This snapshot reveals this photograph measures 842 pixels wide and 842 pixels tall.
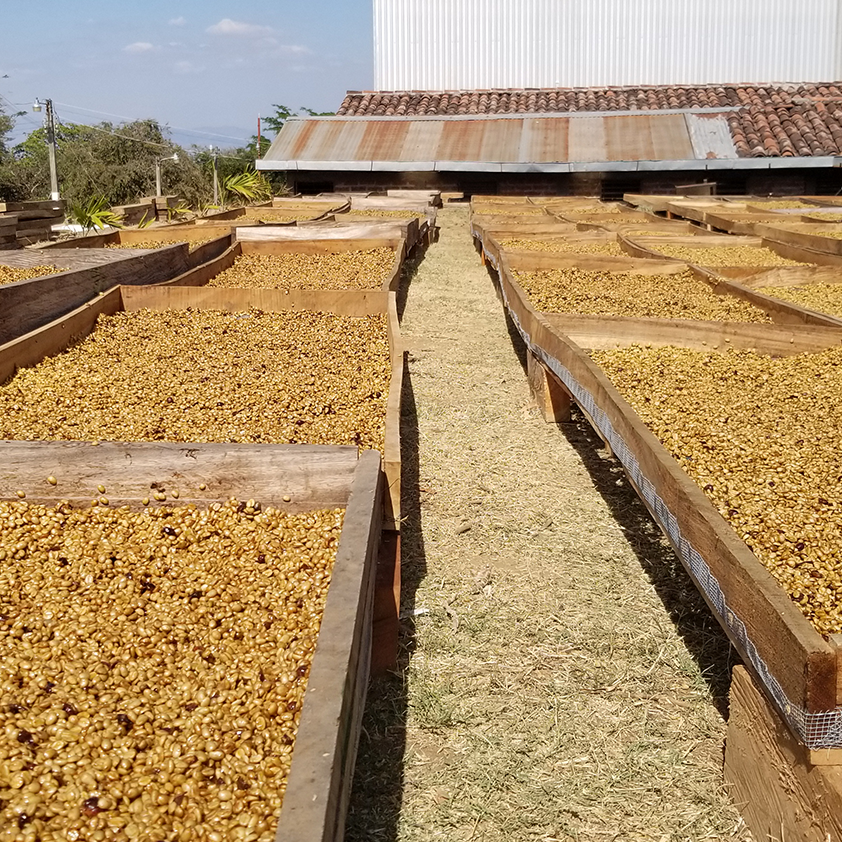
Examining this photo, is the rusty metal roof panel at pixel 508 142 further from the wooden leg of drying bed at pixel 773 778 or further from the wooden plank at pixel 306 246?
the wooden leg of drying bed at pixel 773 778

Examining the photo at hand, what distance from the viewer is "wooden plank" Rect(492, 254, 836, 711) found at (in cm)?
184

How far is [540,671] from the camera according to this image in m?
3.02

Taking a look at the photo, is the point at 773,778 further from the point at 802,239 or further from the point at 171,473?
the point at 802,239

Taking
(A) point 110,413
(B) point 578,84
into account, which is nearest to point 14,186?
(B) point 578,84

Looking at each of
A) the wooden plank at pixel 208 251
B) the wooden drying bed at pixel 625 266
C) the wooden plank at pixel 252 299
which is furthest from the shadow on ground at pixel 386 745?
the wooden plank at pixel 208 251

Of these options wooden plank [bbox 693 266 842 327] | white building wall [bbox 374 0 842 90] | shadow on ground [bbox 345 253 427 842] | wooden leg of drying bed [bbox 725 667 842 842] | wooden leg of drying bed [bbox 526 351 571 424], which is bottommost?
shadow on ground [bbox 345 253 427 842]

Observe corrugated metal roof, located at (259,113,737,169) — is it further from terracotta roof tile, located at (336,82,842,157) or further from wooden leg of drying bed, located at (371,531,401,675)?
wooden leg of drying bed, located at (371,531,401,675)

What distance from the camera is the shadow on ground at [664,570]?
10.1ft

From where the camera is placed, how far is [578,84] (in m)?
26.2

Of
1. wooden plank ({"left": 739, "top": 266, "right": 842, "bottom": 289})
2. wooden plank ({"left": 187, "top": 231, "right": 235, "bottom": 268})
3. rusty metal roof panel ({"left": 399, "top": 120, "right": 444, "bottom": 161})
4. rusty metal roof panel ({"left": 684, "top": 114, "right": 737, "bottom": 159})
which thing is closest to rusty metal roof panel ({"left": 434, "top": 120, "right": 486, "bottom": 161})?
rusty metal roof panel ({"left": 399, "top": 120, "right": 444, "bottom": 161})

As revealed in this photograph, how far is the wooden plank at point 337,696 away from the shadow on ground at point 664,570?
1.35 m

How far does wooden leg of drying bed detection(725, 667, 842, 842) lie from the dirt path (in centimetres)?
11

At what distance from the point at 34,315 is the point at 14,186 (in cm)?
2283

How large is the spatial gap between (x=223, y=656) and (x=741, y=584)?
1.34 m
